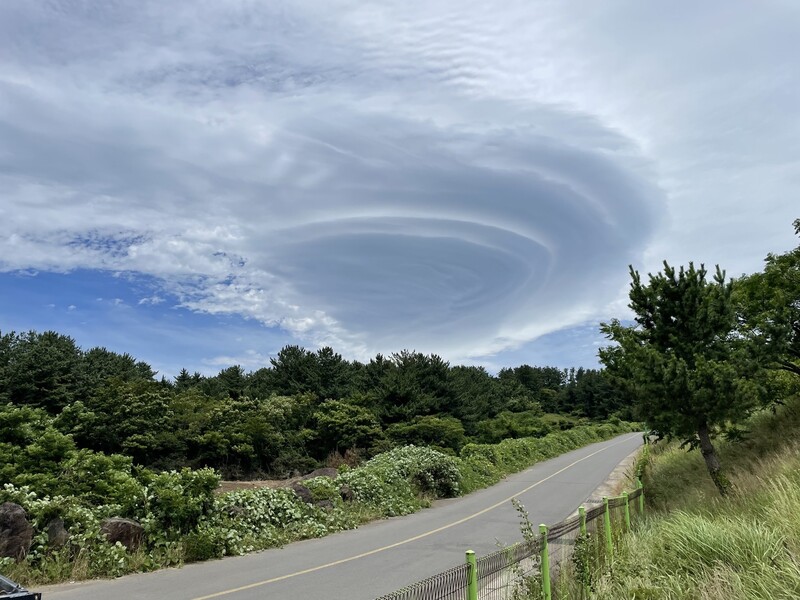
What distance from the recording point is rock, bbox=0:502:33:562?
898cm

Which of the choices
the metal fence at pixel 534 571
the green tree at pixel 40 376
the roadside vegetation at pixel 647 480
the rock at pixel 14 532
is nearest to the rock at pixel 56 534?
the roadside vegetation at pixel 647 480

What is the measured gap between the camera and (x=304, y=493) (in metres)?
15.4

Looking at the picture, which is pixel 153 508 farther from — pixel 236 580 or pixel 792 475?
pixel 792 475

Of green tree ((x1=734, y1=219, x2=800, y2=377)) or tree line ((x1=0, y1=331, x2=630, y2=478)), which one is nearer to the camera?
green tree ((x1=734, y1=219, x2=800, y2=377))

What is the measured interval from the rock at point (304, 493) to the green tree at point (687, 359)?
345 inches

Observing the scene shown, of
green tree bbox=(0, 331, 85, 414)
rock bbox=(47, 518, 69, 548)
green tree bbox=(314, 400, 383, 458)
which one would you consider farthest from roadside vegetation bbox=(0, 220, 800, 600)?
green tree bbox=(0, 331, 85, 414)

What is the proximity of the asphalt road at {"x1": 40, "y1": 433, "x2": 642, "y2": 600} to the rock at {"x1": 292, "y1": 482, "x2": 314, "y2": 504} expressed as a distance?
4.43ft

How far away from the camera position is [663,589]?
5.67 metres

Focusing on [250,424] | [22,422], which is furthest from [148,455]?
[22,422]

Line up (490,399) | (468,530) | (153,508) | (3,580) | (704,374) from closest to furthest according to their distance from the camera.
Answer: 1. (3,580)
2. (153,508)
3. (704,374)
4. (468,530)
5. (490,399)

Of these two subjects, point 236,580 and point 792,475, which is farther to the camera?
point 236,580

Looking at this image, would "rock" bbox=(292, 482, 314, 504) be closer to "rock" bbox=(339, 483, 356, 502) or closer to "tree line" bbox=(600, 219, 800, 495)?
"rock" bbox=(339, 483, 356, 502)

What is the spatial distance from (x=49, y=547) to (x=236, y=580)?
3218 millimetres

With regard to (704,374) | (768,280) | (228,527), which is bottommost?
(228,527)
